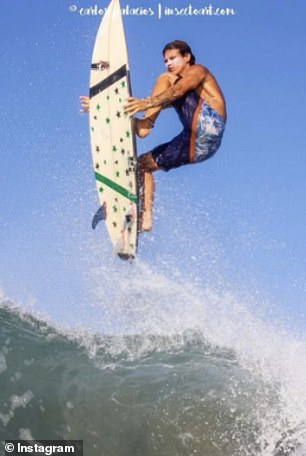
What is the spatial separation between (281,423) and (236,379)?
114cm

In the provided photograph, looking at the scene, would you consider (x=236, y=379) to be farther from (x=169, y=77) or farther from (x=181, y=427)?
(x=169, y=77)

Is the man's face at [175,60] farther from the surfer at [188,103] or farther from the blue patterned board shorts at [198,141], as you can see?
the blue patterned board shorts at [198,141]

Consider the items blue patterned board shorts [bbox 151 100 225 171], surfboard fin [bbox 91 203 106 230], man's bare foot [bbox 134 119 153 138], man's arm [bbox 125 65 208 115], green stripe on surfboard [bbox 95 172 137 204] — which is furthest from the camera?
surfboard fin [bbox 91 203 106 230]

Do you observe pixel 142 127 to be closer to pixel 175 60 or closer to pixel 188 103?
pixel 188 103

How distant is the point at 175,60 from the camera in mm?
5348

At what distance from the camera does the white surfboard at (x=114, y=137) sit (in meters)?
5.72

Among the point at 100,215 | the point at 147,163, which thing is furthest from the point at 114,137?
the point at 100,215

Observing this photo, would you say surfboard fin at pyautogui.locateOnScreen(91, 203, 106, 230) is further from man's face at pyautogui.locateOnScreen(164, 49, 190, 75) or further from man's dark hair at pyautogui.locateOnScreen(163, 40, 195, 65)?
man's dark hair at pyautogui.locateOnScreen(163, 40, 195, 65)

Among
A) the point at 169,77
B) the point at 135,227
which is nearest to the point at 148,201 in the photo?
the point at 135,227

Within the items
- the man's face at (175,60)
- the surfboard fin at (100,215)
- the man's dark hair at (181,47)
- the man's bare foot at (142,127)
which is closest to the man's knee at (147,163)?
the man's bare foot at (142,127)

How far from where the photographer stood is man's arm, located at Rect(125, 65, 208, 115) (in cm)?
515

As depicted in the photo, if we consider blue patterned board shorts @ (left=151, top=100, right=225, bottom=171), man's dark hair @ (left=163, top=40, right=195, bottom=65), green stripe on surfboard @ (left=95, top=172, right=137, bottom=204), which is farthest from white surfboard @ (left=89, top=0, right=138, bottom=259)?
man's dark hair @ (left=163, top=40, right=195, bottom=65)

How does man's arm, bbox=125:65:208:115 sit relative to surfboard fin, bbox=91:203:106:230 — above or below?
above

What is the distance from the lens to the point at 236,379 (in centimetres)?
730
